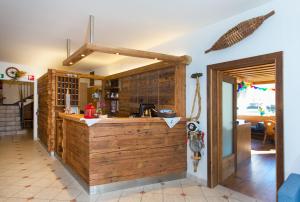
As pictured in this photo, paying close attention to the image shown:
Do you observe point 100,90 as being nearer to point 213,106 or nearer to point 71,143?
point 71,143

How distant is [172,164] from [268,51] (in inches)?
91.4

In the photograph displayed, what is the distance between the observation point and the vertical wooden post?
3727 mm

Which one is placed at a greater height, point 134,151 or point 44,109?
point 44,109

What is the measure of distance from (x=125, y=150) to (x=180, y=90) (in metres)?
1.49

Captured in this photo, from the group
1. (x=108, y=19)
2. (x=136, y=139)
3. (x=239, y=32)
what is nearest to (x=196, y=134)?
(x=136, y=139)

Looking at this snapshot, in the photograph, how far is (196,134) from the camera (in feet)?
11.4

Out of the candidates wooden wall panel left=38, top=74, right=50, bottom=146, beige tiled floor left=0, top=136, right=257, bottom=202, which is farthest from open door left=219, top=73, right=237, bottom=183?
wooden wall panel left=38, top=74, right=50, bottom=146

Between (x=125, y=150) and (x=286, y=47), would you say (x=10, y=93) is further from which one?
(x=286, y=47)

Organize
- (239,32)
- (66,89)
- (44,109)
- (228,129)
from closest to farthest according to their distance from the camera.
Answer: (239,32) < (228,129) < (66,89) < (44,109)

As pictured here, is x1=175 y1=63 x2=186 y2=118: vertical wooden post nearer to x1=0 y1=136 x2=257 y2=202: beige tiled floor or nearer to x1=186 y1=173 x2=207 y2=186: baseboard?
x1=186 y1=173 x2=207 y2=186: baseboard

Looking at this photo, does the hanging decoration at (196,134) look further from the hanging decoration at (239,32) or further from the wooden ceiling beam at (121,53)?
the hanging decoration at (239,32)

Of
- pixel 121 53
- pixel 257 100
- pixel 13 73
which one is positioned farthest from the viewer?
pixel 257 100

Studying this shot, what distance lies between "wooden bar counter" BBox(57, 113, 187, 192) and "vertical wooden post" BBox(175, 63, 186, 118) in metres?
0.21

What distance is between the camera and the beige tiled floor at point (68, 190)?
2838 mm
